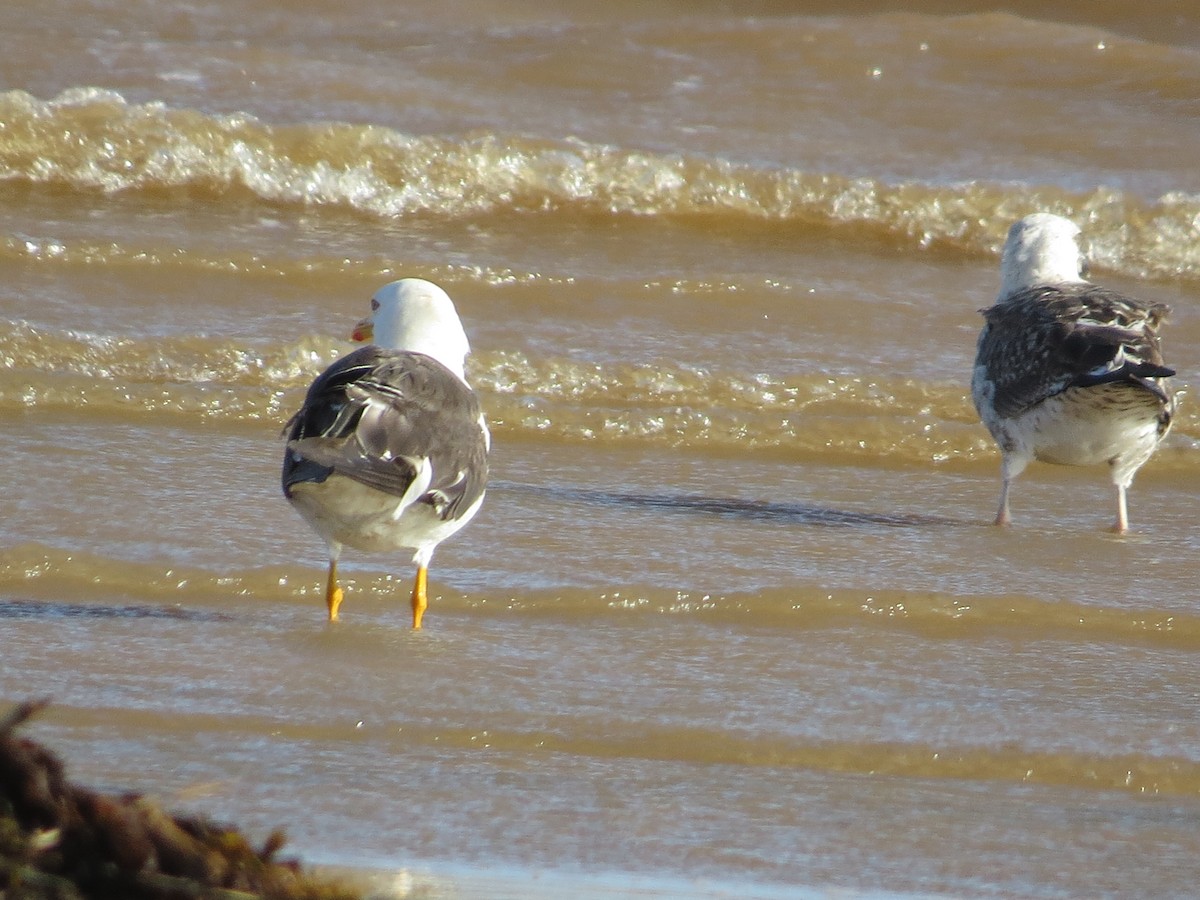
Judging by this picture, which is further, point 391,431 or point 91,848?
point 391,431

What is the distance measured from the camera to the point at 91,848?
2559 millimetres

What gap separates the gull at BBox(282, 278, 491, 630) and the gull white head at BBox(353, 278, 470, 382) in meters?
0.46

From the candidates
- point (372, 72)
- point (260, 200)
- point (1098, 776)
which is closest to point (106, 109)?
point (260, 200)

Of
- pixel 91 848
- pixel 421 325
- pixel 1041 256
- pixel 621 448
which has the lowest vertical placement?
pixel 621 448

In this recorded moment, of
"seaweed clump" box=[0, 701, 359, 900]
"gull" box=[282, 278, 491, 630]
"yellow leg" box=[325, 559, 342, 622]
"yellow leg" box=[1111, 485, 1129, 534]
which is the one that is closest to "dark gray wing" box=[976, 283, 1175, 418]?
"yellow leg" box=[1111, 485, 1129, 534]

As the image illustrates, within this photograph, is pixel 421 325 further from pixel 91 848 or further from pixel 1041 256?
pixel 91 848

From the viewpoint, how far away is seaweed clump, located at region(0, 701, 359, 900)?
2514 mm

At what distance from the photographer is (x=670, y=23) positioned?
A: 1570 cm

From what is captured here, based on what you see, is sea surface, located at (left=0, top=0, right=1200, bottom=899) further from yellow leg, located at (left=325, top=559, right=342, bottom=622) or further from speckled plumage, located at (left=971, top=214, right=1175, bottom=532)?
speckled plumage, located at (left=971, top=214, right=1175, bottom=532)

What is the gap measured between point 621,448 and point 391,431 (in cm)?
269

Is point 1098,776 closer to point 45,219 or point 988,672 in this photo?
point 988,672

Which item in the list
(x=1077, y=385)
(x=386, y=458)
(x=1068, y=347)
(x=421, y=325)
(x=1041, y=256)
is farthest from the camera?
(x=1041, y=256)

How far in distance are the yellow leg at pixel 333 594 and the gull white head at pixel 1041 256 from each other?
14.6 feet

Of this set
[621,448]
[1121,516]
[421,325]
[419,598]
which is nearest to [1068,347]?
[1121,516]
